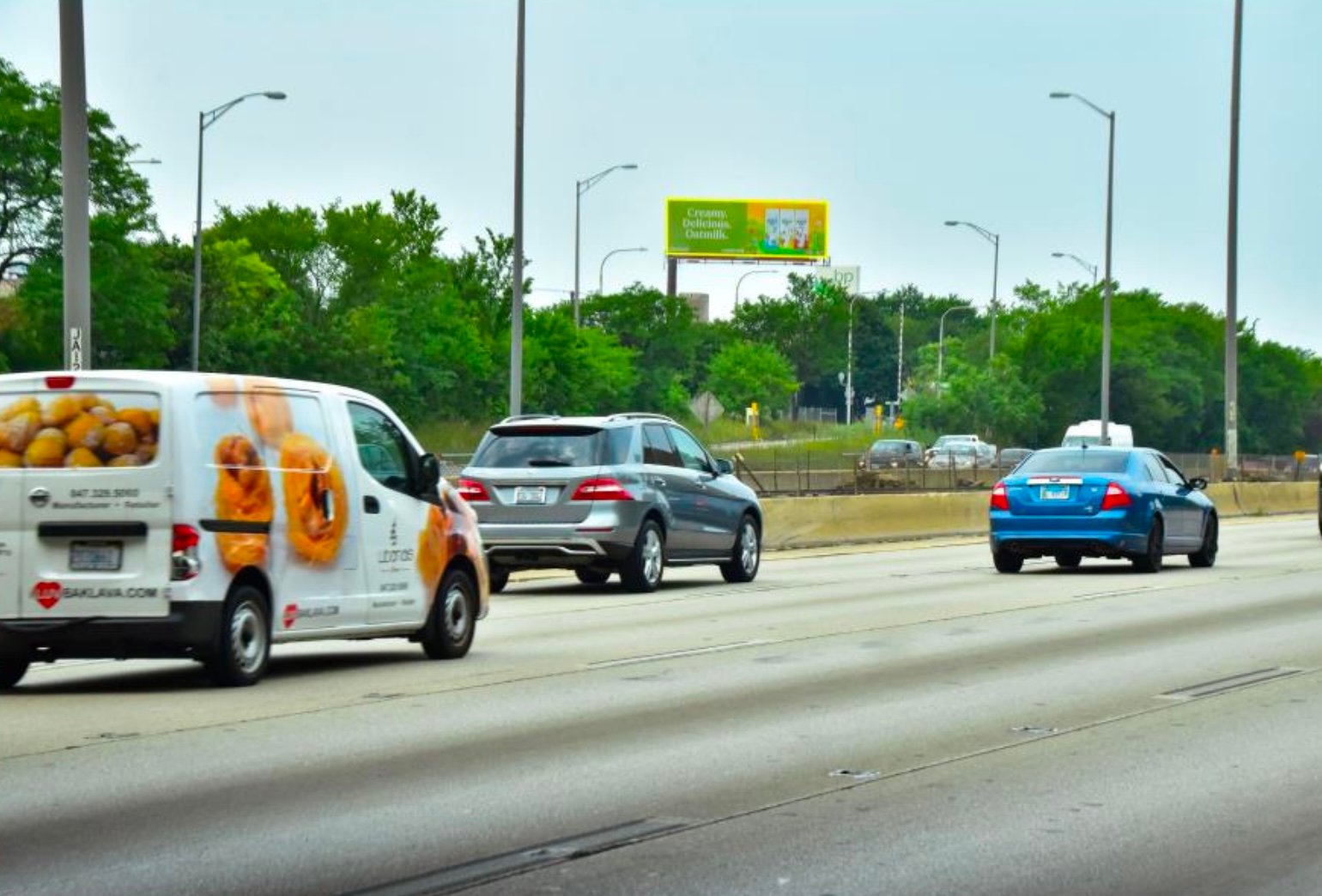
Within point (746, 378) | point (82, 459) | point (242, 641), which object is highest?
point (746, 378)

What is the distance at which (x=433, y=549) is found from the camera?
648 inches

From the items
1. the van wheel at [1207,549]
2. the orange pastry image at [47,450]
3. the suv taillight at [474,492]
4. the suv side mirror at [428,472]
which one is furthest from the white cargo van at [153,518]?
the van wheel at [1207,549]

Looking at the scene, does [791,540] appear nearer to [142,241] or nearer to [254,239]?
[142,241]

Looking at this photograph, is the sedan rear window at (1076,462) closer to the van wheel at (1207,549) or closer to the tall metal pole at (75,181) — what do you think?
the van wheel at (1207,549)

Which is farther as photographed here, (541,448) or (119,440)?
(541,448)

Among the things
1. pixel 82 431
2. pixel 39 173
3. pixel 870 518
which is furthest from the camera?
pixel 39 173

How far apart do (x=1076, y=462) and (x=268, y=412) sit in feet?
50.0

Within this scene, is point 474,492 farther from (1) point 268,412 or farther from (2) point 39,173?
(2) point 39,173

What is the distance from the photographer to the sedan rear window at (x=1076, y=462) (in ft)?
91.7

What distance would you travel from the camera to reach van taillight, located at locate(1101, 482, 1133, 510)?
27.4 metres

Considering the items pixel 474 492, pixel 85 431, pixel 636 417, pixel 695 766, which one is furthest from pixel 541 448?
pixel 695 766

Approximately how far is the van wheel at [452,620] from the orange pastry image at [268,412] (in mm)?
2216

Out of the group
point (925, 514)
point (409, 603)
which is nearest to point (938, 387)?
point (925, 514)

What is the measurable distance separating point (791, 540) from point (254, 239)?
216 feet
